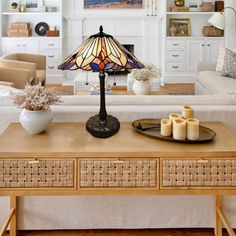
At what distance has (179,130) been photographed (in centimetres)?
241

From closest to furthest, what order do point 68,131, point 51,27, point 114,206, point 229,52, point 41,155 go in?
point 41,155
point 68,131
point 114,206
point 229,52
point 51,27

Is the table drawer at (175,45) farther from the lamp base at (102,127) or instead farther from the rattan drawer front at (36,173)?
the rattan drawer front at (36,173)

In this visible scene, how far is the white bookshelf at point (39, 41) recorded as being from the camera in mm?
8930

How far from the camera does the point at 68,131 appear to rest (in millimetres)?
2625

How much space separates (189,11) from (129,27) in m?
1.21

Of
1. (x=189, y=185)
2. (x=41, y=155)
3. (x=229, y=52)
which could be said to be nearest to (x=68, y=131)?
(x=41, y=155)

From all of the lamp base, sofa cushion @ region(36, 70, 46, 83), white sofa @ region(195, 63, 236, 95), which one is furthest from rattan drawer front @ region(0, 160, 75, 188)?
sofa cushion @ region(36, 70, 46, 83)

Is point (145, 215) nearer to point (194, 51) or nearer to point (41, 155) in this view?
point (41, 155)

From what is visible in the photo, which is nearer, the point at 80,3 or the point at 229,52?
the point at 229,52

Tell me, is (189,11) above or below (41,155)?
above

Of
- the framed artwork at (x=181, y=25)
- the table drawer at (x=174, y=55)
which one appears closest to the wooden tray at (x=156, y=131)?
the table drawer at (x=174, y=55)

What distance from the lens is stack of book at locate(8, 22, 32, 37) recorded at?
29.1ft

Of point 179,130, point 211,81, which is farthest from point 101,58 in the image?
point 211,81

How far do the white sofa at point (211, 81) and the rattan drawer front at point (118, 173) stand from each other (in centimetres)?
299
